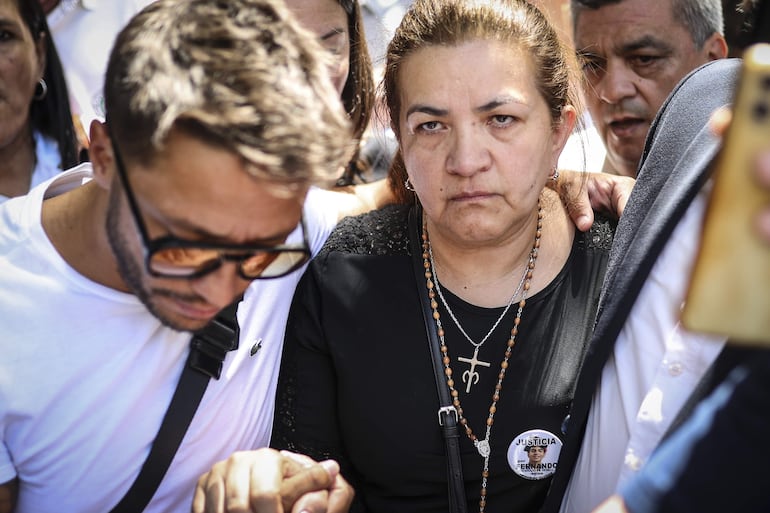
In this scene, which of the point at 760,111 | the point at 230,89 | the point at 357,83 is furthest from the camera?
the point at 357,83

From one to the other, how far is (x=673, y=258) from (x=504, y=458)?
27.0 inches

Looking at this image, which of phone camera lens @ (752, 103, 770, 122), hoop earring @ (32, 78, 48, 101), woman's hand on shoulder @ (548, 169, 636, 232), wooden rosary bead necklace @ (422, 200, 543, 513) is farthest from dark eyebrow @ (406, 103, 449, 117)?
hoop earring @ (32, 78, 48, 101)

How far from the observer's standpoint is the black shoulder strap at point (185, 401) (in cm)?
162

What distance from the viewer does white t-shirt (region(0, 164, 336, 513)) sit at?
1.52m

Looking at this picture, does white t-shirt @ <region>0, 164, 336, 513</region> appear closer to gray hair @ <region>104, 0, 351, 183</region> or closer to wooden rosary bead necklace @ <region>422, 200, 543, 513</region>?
gray hair @ <region>104, 0, 351, 183</region>

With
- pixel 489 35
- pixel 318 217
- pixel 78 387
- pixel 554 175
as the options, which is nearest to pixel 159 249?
pixel 78 387

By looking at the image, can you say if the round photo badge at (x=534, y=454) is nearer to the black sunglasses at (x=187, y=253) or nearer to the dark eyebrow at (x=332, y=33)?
the black sunglasses at (x=187, y=253)

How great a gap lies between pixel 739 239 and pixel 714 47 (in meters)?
2.20

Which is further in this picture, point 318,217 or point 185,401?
point 318,217

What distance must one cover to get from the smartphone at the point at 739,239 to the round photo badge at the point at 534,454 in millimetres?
1053

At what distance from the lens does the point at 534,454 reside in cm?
183

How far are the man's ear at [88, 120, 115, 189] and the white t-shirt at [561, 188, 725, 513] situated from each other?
1.10m

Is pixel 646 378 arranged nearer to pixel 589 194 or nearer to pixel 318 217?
pixel 589 194

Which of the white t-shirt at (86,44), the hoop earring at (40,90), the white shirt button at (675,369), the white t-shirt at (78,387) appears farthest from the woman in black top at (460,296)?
the white t-shirt at (86,44)
